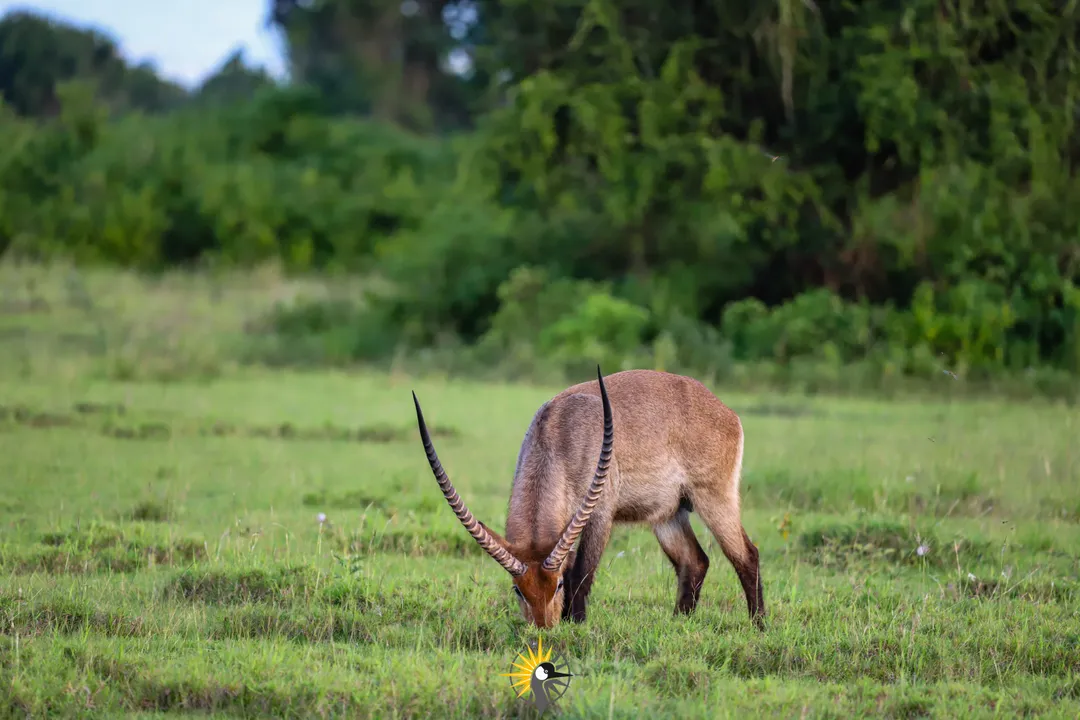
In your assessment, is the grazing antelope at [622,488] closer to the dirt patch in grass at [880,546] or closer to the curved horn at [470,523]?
the curved horn at [470,523]

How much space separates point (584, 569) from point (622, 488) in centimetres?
40

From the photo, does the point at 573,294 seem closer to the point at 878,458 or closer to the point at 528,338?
the point at 528,338

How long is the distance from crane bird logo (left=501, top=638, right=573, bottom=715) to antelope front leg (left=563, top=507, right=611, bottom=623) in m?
0.76

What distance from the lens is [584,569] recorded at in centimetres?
549

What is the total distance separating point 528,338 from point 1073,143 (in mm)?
6715

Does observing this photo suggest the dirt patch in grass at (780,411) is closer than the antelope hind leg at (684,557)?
No

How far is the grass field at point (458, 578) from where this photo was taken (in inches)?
177

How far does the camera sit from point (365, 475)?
350 inches

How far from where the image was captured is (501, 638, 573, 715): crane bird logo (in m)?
4.25

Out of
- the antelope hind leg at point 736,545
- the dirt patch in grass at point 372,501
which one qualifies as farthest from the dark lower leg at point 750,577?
the dirt patch in grass at point 372,501

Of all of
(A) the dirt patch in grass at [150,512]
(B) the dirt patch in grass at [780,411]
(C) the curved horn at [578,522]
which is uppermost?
(C) the curved horn at [578,522]

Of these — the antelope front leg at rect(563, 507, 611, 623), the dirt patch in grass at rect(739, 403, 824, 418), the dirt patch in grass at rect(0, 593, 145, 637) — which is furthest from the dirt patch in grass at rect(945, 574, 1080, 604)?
the dirt patch in grass at rect(739, 403, 824, 418)

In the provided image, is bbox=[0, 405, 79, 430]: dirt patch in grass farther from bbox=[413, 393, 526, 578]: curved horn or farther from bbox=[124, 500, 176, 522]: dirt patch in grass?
bbox=[413, 393, 526, 578]: curved horn

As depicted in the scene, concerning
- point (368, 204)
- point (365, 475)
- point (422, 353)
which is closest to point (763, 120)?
point (422, 353)
